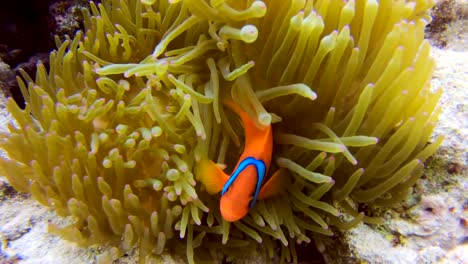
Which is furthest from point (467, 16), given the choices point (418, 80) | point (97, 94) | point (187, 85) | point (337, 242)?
point (97, 94)

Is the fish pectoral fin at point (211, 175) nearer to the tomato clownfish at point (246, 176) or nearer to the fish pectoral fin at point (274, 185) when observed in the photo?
the tomato clownfish at point (246, 176)

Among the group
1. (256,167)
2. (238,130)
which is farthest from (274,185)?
(238,130)

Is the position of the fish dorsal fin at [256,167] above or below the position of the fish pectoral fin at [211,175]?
above

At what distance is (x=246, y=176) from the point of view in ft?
4.68

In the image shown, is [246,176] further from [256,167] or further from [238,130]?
[238,130]

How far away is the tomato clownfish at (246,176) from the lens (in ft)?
4.68

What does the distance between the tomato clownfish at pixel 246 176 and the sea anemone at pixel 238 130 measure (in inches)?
2.2

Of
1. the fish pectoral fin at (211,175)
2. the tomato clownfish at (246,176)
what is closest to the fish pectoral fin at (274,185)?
the tomato clownfish at (246,176)

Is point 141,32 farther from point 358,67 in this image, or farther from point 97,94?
point 358,67

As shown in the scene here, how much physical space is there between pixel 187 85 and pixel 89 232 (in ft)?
2.41

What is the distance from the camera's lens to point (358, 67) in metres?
1.58

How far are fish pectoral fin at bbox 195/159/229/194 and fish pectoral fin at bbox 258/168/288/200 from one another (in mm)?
160

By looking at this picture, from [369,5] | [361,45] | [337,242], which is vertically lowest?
[337,242]

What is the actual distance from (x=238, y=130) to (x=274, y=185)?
0.96ft
